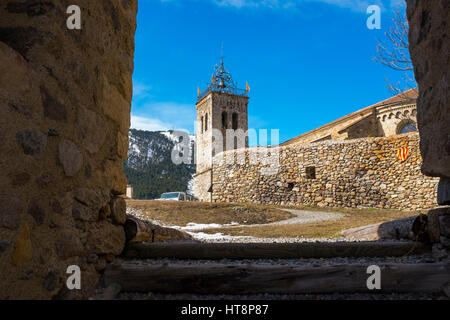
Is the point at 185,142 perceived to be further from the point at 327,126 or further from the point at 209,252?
the point at 209,252

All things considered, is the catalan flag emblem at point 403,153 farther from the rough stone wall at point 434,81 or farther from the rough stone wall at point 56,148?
the rough stone wall at point 56,148

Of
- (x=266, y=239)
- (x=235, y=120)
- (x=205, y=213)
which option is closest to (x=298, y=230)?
(x=266, y=239)

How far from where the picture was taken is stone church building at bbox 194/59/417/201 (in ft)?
61.1

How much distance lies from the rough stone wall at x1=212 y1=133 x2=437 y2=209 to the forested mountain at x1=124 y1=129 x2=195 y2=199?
96.6ft

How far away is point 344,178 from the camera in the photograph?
1419cm

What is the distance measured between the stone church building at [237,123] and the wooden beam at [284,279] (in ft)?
57.7

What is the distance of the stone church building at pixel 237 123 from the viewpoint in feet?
61.1

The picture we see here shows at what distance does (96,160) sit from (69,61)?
25.6 inches

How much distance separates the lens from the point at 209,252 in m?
2.34

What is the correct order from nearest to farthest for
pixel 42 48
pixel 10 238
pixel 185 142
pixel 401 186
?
pixel 10 238 → pixel 42 48 → pixel 401 186 → pixel 185 142

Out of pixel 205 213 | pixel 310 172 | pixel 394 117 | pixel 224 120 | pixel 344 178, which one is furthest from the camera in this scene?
pixel 224 120

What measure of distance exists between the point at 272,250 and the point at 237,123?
91.9 feet

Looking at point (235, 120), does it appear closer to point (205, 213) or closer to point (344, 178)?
point (344, 178)
